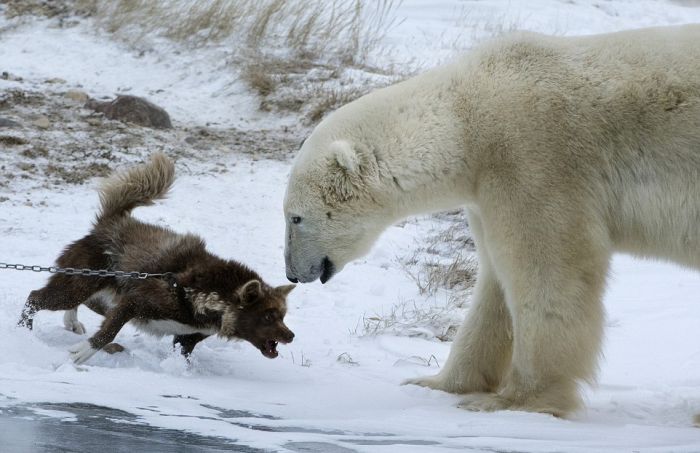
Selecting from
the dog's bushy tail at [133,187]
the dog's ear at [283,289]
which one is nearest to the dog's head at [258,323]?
the dog's ear at [283,289]

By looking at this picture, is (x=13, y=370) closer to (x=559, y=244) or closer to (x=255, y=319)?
(x=255, y=319)

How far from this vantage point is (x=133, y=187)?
6.45 metres

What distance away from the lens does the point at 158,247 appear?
6.23 m

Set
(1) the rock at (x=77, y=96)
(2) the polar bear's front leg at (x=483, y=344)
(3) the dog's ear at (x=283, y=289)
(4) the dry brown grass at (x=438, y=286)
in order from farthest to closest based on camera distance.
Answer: (1) the rock at (x=77, y=96)
(4) the dry brown grass at (x=438, y=286)
(3) the dog's ear at (x=283, y=289)
(2) the polar bear's front leg at (x=483, y=344)

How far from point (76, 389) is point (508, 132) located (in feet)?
7.91

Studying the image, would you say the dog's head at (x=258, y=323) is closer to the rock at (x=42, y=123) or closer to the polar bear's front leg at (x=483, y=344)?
the polar bear's front leg at (x=483, y=344)

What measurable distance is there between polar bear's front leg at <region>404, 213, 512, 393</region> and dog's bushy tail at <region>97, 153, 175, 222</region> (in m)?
2.14

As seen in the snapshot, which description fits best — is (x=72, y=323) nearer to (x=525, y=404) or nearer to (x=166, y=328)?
(x=166, y=328)

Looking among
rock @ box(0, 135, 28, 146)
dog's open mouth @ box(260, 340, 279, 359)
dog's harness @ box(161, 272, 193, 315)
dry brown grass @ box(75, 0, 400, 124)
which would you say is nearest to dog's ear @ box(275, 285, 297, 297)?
dog's open mouth @ box(260, 340, 279, 359)

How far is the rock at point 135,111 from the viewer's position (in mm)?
11023

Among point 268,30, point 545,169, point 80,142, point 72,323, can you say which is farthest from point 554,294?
point 268,30

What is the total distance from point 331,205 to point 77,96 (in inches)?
276

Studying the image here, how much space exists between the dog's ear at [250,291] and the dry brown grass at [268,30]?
6.64m

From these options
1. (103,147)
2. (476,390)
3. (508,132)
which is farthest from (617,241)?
(103,147)
